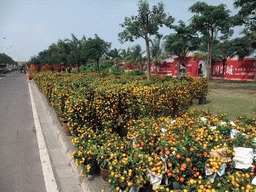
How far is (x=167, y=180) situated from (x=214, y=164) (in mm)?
691

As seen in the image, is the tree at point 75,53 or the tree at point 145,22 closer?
the tree at point 145,22

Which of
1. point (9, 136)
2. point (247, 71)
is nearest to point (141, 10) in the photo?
point (9, 136)

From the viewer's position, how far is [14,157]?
13.8ft

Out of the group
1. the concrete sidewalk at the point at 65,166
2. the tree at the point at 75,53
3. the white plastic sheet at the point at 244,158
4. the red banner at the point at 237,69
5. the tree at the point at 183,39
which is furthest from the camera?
the tree at the point at 75,53

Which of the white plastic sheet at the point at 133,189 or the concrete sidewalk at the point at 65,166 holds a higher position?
the white plastic sheet at the point at 133,189

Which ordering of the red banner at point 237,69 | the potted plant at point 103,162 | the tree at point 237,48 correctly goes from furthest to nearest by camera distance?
the red banner at point 237,69
the tree at point 237,48
the potted plant at point 103,162

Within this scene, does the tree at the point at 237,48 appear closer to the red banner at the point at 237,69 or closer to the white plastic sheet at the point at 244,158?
the red banner at the point at 237,69

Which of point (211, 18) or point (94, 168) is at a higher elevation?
point (211, 18)

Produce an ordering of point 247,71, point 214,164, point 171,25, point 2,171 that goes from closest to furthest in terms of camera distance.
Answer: point 214,164 < point 2,171 < point 171,25 < point 247,71

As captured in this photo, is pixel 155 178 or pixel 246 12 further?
pixel 246 12

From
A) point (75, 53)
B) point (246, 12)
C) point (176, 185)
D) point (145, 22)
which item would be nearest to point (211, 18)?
point (246, 12)

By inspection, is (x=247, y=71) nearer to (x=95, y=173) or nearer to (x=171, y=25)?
(x=171, y=25)

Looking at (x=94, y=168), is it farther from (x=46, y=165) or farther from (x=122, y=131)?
(x=122, y=131)

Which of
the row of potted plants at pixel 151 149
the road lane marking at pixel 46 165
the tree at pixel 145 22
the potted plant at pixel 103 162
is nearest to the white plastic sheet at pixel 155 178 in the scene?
the row of potted plants at pixel 151 149
